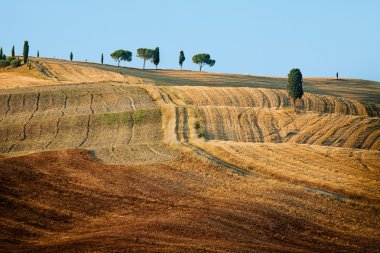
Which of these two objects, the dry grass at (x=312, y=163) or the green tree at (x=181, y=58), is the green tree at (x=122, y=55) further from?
the dry grass at (x=312, y=163)

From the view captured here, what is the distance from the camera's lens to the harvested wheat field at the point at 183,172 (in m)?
27.0

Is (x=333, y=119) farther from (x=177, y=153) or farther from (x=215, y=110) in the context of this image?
(x=177, y=153)

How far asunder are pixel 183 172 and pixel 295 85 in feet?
96.6

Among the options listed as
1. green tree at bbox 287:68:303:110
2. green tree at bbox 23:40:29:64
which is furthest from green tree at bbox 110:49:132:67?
green tree at bbox 287:68:303:110

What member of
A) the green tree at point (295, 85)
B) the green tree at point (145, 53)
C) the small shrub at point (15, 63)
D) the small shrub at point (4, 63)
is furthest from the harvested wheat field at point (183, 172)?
the green tree at point (145, 53)

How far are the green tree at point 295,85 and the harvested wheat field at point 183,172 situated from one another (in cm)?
236

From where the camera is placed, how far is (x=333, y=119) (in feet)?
188

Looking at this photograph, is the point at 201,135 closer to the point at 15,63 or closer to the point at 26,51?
the point at 15,63

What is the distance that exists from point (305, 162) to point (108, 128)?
22.1 m

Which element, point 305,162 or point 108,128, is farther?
point 108,128

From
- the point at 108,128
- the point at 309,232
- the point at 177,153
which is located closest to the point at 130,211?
the point at 309,232

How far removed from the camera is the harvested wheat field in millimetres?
26984

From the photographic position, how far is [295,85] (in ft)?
213

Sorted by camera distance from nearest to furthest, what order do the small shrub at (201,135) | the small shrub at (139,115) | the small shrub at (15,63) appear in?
the small shrub at (201,135) → the small shrub at (139,115) → the small shrub at (15,63)
